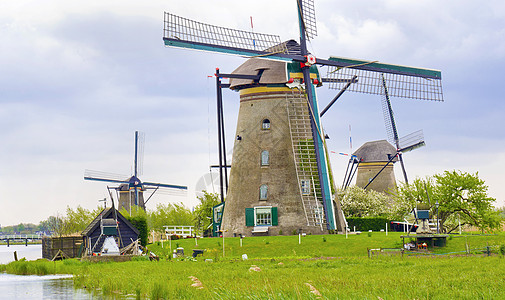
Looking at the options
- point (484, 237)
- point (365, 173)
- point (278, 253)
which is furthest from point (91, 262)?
point (365, 173)

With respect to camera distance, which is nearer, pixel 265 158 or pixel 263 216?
pixel 263 216

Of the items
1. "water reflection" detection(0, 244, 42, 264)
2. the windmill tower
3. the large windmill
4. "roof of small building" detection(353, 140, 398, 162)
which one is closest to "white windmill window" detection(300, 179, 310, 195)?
the large windmill

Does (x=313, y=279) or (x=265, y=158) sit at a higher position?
(x=265, y=158)

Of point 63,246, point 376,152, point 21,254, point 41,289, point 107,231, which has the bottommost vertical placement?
point 41,289

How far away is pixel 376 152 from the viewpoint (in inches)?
2985

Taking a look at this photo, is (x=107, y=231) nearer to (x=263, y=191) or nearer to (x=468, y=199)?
(x=263, y=191)

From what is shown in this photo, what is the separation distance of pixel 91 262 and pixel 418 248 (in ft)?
56.7

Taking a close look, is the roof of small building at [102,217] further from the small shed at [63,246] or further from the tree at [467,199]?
the tree at [467,199]

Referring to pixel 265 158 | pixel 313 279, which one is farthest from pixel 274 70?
pixel 313 279

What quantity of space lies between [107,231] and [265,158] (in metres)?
12.4

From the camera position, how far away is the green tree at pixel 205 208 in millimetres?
60406

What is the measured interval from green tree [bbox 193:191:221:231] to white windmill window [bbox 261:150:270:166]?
1814cm

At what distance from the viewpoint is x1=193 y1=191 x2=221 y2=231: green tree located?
60406 millimetres

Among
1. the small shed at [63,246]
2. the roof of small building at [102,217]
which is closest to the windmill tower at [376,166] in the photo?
the roof of small building at [102,217]
